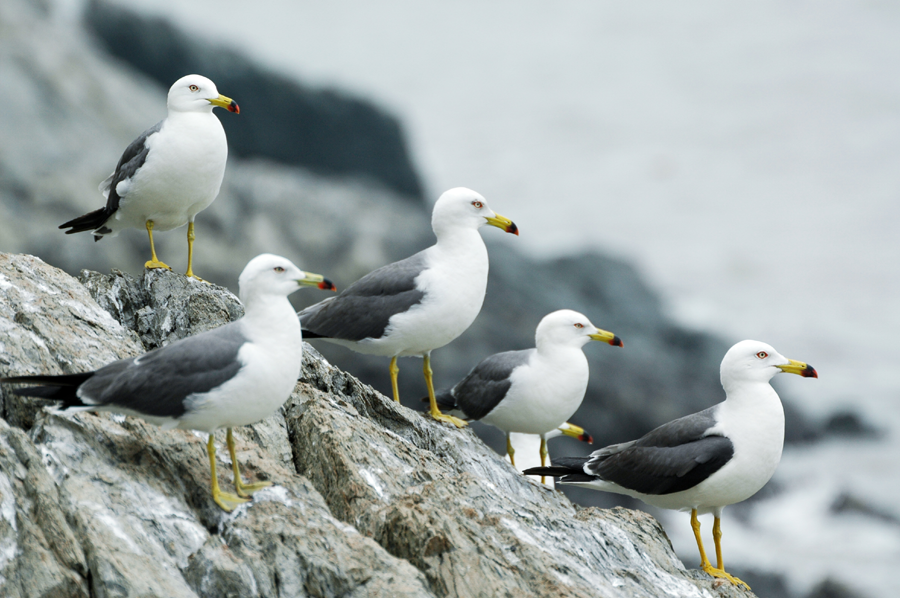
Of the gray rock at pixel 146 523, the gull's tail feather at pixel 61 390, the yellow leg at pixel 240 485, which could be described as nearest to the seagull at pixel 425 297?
the gray rock at pixel 146 523

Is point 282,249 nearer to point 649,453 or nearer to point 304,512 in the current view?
point 649,453

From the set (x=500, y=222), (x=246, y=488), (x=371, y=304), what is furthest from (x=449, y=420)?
(x=246, y=488)

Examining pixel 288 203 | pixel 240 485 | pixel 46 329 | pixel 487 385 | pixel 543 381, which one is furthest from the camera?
pixel 288 203

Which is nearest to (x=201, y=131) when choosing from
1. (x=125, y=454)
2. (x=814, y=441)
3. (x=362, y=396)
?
(x=362, y=396)

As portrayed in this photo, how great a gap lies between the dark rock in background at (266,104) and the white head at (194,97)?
18.1 m

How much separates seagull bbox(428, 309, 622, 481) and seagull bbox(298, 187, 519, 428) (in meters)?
0.56

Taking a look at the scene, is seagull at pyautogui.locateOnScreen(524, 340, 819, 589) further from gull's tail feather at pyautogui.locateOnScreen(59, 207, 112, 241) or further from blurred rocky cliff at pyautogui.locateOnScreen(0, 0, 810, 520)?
blurred rocky cliff at pyautogui.locateOnScreen(0, 0, 810, 520)

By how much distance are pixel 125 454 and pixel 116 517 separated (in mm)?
579

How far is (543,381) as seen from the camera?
27.3 ft

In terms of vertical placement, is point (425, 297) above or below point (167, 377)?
above

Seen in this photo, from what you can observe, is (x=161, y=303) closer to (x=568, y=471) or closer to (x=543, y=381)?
(x=543, y=381)

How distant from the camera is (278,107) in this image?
2631 cm

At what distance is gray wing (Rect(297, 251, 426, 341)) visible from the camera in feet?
25.1

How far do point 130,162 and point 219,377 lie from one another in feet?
10.7
